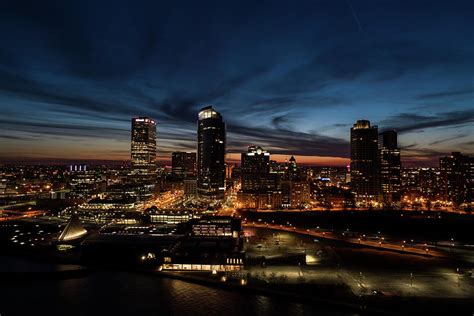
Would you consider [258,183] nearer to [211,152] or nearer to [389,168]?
[211,152]

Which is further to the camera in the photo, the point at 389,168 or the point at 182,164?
the point at 182,164

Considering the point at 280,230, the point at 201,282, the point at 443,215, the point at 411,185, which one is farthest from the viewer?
the point at 411,185

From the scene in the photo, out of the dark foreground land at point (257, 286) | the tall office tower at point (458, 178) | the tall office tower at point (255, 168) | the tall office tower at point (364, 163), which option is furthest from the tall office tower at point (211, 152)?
the dark foreground land at point (257, 286)

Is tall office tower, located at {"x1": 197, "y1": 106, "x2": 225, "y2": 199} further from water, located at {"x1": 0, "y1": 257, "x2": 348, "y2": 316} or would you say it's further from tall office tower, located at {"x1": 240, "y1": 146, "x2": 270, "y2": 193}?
water, located at {"x1": 0, "y1": 257, "x2": 348, "y2": 316}

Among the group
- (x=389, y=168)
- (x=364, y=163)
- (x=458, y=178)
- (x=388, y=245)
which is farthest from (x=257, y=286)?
(x=389, y=168)

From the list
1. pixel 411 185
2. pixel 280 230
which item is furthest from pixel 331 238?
pixel 411 185

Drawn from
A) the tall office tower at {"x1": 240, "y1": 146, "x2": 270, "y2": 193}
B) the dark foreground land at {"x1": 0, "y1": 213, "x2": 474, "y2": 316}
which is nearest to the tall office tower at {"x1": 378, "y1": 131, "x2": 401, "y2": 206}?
the tall office tower at {"x1": 240, "y1": 146, "x2": 270, "y2": 193}

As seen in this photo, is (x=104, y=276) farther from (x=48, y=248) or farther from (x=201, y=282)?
(x=48, y=248)

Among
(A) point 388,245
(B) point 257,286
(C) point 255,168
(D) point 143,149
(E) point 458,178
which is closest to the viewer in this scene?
(B) point 257,286
